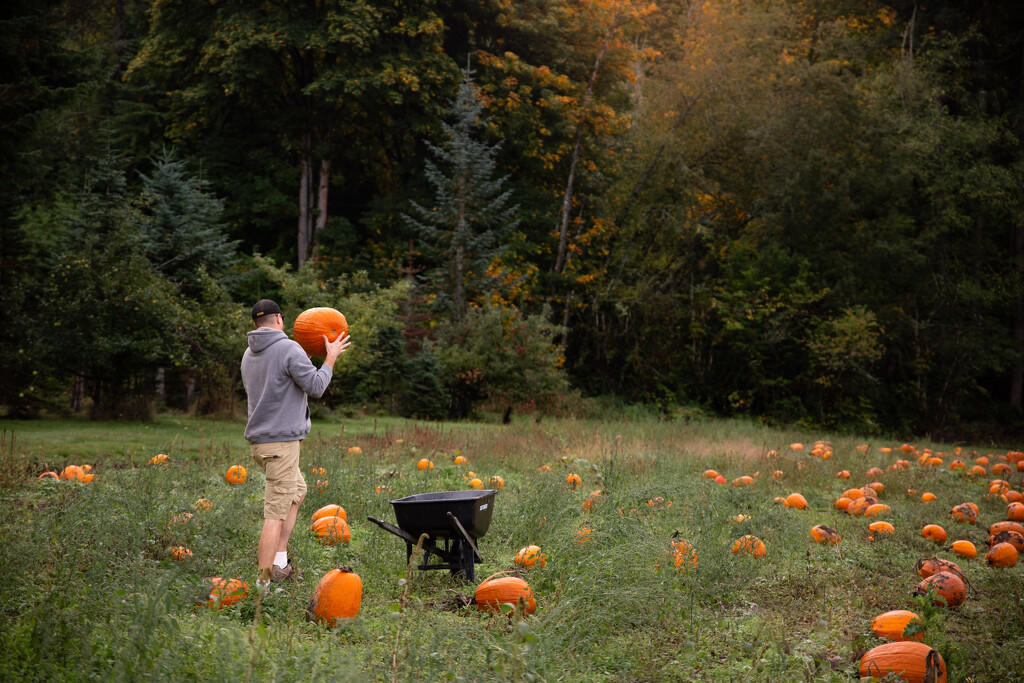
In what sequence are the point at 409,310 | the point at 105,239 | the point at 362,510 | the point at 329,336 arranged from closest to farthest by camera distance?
1. the point at 329,336
2. the point at 362,510
3. the point at 105,239
4. the point at 409,310

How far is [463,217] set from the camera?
18.1 meters

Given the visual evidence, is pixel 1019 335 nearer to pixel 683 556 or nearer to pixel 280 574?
pixel 683 556

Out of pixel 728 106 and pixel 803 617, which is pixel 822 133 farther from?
pixel 803 617

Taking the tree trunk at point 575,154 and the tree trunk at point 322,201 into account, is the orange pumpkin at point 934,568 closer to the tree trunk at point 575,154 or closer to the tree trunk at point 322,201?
the tree trunk at point 575,154

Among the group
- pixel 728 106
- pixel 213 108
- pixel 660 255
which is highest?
pixel 728 106

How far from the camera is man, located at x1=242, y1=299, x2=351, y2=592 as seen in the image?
14.7 feet

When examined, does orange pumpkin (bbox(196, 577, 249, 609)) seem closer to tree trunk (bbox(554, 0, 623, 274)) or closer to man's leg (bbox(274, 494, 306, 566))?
man's leg (bbox(274, 494, 306, 566))

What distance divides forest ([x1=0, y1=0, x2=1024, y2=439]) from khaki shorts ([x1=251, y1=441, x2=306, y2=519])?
829 cm

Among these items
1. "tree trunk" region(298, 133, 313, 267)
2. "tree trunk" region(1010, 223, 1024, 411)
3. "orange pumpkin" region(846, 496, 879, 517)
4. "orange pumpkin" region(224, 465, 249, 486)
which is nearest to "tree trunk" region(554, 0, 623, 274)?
"tree trunk" region(298, 133, 313, 267)

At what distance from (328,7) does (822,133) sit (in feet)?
42.0

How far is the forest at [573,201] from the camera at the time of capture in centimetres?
1540

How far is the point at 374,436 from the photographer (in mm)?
9492

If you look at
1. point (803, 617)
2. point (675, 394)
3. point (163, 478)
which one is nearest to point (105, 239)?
point (163, 478)

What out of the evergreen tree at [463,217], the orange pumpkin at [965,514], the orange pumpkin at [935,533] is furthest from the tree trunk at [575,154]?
the orange pumpkin at [935,533]
